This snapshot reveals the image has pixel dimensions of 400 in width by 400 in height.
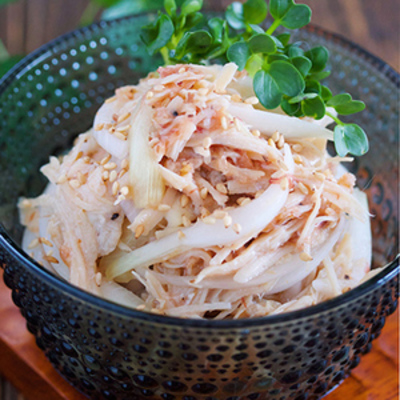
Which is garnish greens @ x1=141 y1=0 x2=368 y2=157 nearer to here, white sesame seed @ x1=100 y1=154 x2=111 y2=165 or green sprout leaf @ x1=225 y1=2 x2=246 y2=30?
green sprout leaf @ x1=225 y1=2 x2=246 y2=30

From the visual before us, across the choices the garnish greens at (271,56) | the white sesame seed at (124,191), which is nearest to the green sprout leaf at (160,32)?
the garnish greens at (271,56)

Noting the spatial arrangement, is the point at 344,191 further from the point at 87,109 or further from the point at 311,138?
the point at 87,109

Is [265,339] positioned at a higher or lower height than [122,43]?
lower

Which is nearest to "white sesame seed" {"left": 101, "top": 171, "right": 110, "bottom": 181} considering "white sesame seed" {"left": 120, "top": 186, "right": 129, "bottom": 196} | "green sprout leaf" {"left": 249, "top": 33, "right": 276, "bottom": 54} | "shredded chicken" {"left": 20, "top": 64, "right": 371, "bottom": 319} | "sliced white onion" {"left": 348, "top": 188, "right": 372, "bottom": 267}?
"shredded chicken" {"left": 20, "top": 64, "right": 371, "bottom": 319}

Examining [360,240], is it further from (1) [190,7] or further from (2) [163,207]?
(1) [190,7]

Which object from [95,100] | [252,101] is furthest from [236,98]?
[95,100]

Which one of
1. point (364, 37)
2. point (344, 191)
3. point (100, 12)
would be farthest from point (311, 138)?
point (100, 12)
